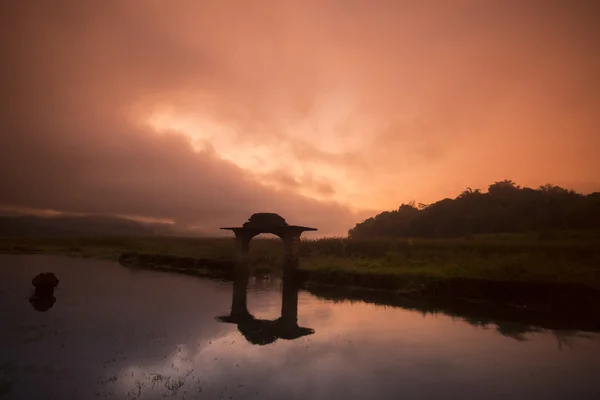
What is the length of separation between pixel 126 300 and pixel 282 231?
11.5 m

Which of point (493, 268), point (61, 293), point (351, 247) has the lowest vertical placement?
point (61, 293)

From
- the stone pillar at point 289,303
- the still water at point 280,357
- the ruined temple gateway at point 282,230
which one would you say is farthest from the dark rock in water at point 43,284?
the ruined temple gateway at point 282,230

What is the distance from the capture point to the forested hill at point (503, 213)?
3697cm

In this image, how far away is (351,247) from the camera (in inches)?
1470

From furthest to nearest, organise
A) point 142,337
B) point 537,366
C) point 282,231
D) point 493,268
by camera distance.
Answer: point 282,231 < point 493,268 < point 142,337 < point 537,366

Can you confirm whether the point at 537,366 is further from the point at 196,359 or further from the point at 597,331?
the point at 196,359

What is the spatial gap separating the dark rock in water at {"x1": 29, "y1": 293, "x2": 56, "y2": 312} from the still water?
30cm

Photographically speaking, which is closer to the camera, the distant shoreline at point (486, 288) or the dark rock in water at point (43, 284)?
the distant shoreline at point (486, 288)

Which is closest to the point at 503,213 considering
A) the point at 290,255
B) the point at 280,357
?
the point at 290,255

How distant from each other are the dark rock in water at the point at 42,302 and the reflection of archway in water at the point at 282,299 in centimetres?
786

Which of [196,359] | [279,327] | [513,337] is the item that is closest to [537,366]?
[513,337]

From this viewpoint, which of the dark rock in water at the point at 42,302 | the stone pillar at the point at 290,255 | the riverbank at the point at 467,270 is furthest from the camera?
the stone pillar at the point at 290,255

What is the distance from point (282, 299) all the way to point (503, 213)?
3459 cm

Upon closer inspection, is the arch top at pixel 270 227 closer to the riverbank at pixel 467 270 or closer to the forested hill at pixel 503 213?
the riverbank at pixel 467 270
